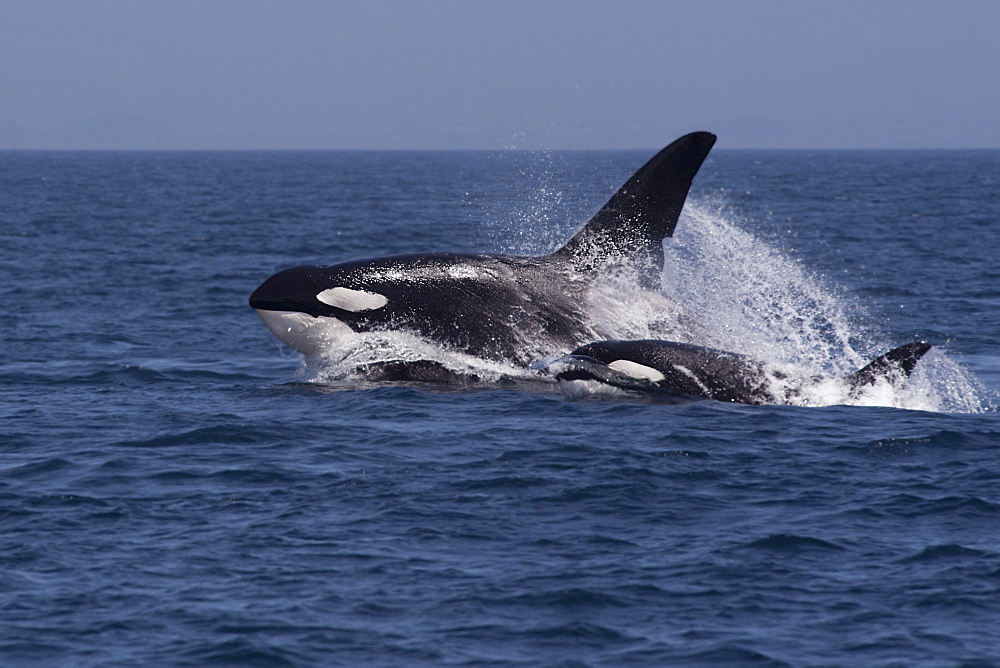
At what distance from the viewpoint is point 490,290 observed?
17.7m

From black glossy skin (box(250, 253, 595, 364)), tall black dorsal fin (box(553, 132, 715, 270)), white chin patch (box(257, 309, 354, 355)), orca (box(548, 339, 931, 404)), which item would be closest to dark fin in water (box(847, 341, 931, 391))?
orca (box(548, 339, 931, 404))

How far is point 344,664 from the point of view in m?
8.52

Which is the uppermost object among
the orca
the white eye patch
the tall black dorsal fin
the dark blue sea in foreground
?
the tall black dorsal fin

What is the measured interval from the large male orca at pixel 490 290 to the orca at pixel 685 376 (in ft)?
3.76

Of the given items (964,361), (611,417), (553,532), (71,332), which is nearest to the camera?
(553,532)

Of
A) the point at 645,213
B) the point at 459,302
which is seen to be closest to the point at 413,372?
the point at 459,302

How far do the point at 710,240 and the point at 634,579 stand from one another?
1224 cm

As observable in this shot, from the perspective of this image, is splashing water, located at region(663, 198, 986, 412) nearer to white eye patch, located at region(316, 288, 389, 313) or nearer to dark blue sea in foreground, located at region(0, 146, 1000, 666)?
dark blue sea in foreground, located at region(0, 146, 1000, 666)

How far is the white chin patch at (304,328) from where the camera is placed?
17.6 metres

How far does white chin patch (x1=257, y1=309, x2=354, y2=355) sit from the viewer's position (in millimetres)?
17578

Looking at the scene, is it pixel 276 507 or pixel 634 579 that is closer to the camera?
pixel 634 579

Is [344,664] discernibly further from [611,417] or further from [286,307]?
[286,307]

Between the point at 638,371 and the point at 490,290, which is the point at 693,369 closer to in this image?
the point at 638,371

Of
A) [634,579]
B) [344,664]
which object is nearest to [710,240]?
[634,579]
